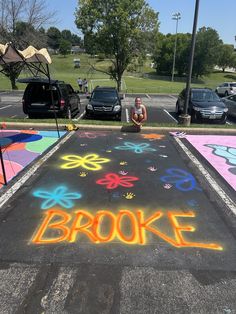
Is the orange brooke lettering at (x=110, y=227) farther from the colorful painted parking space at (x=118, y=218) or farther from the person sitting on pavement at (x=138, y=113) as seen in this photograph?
the person sitting on pavement at (x=138, y=113)

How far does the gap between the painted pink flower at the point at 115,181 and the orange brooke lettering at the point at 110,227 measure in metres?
1.20

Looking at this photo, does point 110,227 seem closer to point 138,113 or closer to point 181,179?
point 181,179

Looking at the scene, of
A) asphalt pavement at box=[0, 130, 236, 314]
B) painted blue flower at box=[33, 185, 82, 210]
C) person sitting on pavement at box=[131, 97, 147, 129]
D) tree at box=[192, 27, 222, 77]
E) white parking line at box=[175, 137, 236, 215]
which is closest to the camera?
asphalt pavement at box=[0, 130, 236, 314]

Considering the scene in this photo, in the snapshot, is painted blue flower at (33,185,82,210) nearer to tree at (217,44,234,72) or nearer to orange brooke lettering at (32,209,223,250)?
orange brooke lettering at (32,209,223,250)

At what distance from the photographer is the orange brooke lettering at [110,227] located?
4.64 m

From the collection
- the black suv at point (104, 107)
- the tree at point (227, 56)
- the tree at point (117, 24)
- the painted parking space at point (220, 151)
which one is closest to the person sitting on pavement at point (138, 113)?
the painted parking space at point (220, 151)

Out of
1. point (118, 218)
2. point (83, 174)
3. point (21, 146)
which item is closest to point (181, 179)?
point (83, 174)

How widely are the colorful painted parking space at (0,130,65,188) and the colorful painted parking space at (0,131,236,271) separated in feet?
2.11

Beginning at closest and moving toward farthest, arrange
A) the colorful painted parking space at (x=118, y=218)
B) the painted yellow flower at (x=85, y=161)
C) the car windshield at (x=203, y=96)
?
1. the colorful painted parking space at (x=118, y=218)
2. the painted yellow flower at (x=85, y=161)
3. the car windshield at (x=203, y=96)

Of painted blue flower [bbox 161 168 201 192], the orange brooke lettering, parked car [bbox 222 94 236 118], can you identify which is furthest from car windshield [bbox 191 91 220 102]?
the orange brooke lettering

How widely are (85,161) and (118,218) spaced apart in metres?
3.20

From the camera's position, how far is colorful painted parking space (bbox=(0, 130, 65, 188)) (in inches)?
304

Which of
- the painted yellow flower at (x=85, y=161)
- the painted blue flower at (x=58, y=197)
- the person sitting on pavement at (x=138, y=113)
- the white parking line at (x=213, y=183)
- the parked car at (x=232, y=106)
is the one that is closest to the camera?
the painted blue flower at (x=58, y=197)

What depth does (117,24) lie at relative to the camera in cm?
3012
